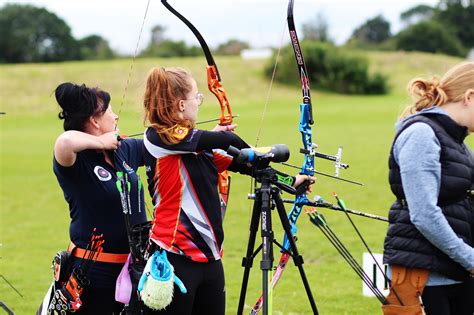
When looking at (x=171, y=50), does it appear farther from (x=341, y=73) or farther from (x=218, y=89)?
(x=218, y=89)

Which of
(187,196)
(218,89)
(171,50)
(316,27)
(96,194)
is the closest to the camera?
(187,196)

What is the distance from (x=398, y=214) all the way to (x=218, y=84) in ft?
3.98

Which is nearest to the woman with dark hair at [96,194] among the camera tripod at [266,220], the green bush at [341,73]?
the camera tripod at [266,220]

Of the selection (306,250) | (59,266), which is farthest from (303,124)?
(306,250)

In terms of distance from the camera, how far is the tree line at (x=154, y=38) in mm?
72250

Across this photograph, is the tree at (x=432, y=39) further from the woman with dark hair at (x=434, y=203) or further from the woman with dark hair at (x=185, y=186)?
the woman with dark hair at (x=185, y=186)

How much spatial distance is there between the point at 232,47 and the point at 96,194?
77517 millimetres

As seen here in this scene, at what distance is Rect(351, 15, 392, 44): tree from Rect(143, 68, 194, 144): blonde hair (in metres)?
107

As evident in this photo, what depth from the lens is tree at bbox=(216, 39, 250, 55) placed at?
79.2m

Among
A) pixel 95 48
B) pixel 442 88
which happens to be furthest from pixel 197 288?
pixel 95 48

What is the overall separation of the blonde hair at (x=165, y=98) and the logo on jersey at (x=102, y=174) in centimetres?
46

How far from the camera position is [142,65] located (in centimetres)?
4309

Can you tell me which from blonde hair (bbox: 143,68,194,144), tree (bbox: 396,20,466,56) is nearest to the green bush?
tree (bbox: 396,20,466,56)

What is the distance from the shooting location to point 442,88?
3.09 metres
